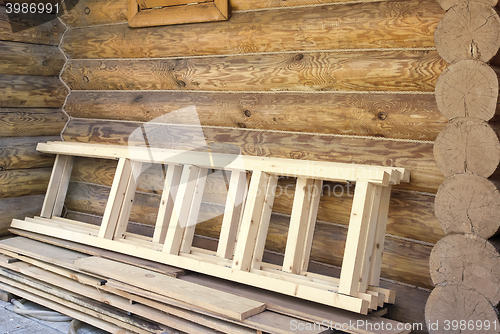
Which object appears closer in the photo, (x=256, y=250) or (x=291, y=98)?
(x=256, y=250)

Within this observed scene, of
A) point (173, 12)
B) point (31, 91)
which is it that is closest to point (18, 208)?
point (31, 91)

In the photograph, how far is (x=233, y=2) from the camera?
3.76 meters

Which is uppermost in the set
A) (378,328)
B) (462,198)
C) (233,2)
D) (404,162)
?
(233,2)

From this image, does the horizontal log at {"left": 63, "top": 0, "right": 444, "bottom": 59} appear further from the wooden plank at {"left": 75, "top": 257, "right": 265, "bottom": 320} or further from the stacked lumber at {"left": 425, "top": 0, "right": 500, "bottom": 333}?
the wooden plank at {"left": 75, "top": 257, "right": 265, "bottom": 320}

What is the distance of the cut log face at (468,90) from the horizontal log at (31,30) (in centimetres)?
386

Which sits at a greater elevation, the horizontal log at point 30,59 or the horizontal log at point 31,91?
the horizontal log at point 30,59

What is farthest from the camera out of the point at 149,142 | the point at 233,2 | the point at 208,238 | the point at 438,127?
the point at 149,142

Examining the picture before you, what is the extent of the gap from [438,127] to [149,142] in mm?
2510

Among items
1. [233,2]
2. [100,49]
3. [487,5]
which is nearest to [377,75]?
[487,5]

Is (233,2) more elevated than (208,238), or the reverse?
(233,2)

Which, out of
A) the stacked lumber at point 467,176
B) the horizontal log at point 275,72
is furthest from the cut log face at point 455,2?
the horizontal log at point 275,72

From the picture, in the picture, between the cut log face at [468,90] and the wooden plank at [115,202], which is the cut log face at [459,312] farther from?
the wooden plank at [115,202]

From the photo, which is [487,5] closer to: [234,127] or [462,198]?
[462,198]

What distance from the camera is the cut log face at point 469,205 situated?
242 centimetres
